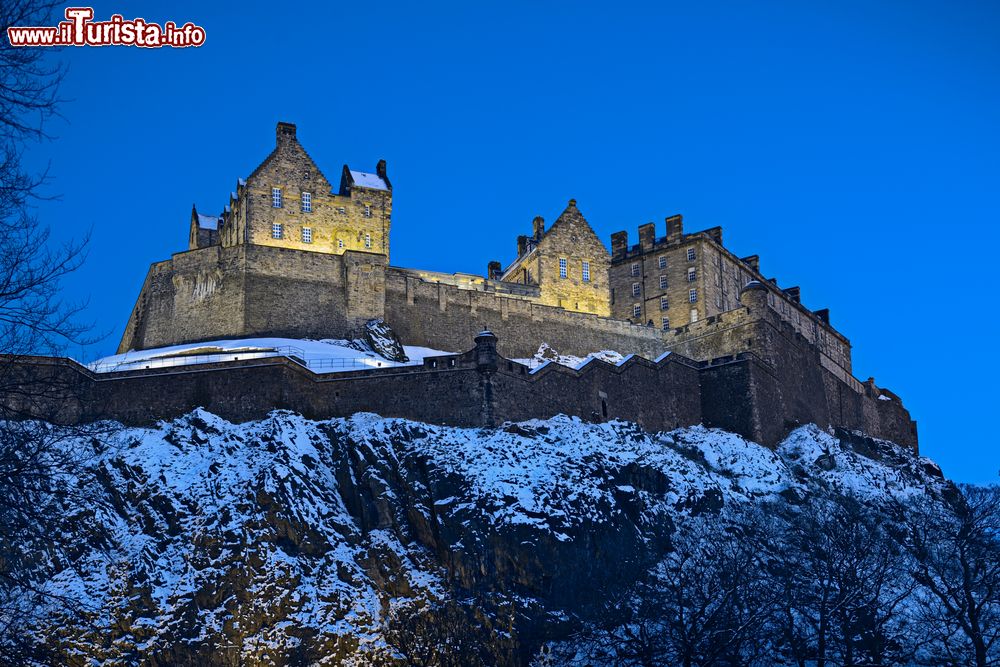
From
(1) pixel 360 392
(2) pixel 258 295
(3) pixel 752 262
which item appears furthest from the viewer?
(3) pixel 752 262

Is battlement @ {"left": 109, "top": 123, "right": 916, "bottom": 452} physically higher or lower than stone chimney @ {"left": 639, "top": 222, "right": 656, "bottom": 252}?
lower

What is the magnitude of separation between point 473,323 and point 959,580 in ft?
108

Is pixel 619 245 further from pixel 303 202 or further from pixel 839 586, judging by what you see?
pixel 839 586

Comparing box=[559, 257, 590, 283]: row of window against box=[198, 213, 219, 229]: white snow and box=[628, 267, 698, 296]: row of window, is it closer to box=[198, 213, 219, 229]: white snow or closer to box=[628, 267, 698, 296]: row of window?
box=[628, 267, 698, 296]: row of window

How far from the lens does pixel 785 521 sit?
5094cm

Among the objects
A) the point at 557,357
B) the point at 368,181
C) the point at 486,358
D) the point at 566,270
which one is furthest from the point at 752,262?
the point at 486,358

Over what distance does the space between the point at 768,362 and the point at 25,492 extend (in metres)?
55.8

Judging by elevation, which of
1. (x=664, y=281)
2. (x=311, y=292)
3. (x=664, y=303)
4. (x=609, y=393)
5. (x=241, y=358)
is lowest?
(x=609, y=393)

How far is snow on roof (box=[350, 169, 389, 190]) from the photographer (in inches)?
2810

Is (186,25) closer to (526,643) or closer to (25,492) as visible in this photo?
(526,643)

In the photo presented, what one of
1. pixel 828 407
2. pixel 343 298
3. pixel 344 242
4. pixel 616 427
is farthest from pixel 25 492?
pixel 828 407

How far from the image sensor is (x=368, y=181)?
2844 inches

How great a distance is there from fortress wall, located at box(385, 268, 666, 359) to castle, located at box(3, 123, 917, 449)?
93mm

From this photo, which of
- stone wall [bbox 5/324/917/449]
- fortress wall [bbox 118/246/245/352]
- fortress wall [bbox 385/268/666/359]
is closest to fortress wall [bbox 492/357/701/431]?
stone wall [bbox 5/324/917/449]
